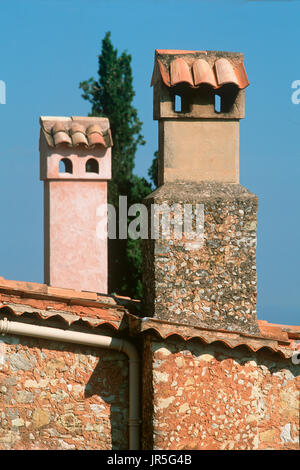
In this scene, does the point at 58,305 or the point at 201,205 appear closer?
the point at 58,305

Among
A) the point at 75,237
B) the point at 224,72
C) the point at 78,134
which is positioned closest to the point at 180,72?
the point at 224,72

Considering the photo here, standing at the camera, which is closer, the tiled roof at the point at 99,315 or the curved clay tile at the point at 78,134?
the tiled roof at the point at 99,315

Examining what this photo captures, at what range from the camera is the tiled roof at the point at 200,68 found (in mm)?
11453

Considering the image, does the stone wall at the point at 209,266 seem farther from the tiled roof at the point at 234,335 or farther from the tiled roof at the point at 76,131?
the tiled roof at the point at 76,131

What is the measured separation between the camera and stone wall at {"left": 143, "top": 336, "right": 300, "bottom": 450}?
10250mm

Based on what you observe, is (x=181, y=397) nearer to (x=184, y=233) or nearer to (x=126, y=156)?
(x=184, y=233)

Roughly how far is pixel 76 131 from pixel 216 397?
8.47 metres

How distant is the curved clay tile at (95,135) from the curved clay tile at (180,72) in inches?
227

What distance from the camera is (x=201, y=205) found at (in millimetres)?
11156

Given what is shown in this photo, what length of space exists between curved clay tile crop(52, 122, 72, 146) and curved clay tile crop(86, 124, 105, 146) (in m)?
0.46

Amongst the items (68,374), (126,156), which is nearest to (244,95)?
(68,374)

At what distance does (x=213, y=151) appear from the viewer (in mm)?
11547

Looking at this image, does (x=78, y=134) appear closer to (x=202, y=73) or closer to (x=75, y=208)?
(x=75, y=208)

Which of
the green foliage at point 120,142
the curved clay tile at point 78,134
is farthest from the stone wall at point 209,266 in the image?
the green foliage at point 120,142
